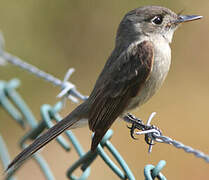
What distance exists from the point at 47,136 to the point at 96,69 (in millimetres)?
2423

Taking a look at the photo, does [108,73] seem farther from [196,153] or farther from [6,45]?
[6,45]

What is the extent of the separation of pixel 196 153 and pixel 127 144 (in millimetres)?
2568

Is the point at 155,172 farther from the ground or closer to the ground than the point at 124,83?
closer to the ground

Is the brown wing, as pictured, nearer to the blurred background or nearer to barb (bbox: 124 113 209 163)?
barb (bbox: 124 113 209 163)

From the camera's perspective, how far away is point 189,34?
16.6 ft

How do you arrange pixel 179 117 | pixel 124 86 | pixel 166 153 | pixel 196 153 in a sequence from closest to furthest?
pixel 196 153
pixel 124 86
pixel 166 153
pixel 179 117

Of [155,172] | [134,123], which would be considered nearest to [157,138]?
[155,172]

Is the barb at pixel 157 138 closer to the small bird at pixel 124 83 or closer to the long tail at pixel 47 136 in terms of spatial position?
the small bird at pixel 124 83

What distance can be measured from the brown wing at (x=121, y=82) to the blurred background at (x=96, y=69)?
4.41ft

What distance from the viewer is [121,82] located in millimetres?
2936

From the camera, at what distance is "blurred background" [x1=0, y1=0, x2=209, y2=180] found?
437 centimetres

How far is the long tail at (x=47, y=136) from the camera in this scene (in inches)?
105

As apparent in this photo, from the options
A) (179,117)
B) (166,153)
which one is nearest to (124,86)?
(166,153)

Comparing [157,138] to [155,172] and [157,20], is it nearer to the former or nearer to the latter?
[155,172]
